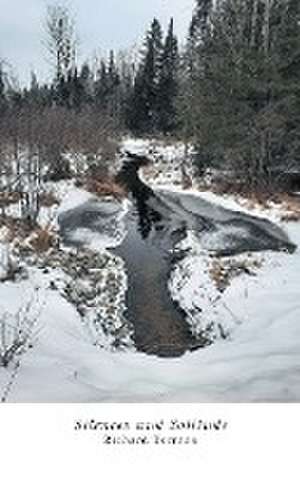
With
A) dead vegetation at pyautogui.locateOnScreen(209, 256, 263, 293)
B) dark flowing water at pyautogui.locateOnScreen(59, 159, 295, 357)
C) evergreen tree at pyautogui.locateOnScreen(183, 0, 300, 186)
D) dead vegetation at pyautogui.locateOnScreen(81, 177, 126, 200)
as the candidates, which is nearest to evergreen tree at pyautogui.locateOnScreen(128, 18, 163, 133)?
dark flowing water at pyautogui.locateOnScreen(59, 159, 295, 357)

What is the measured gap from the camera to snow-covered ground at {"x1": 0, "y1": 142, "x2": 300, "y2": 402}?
3.96 meters

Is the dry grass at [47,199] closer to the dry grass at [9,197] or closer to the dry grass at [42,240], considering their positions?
the dry grass at [9,197]

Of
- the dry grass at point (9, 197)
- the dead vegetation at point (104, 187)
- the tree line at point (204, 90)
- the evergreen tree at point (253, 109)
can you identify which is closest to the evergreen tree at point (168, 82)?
the tree line at point (204, 90)

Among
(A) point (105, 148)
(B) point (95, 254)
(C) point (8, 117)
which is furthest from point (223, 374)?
(A) point (105, 148)

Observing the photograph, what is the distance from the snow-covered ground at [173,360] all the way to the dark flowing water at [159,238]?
43 centimetres

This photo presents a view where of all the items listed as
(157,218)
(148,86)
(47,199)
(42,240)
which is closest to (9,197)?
(47,199)

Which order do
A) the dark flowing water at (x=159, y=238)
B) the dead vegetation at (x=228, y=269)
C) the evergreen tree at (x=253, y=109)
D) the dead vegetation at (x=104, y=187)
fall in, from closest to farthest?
the dark flowing water at (x=159, y=238) < the dead vegetation at (x=228, y=269) < the evergreen tree at (x=253, y=109) < the dead vegetation at (x=104, y=187)

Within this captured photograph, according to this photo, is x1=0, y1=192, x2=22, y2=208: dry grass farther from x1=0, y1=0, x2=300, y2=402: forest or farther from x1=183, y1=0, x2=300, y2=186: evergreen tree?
x1=183, y1=0, x2=300, y2=186: evergreen tree

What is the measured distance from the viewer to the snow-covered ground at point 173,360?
3.96 metres

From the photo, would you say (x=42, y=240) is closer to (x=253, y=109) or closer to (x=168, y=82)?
(x=168, y=82)
